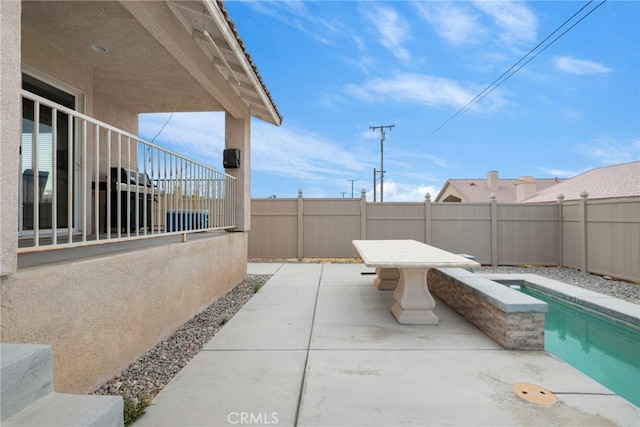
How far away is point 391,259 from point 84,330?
3.04m

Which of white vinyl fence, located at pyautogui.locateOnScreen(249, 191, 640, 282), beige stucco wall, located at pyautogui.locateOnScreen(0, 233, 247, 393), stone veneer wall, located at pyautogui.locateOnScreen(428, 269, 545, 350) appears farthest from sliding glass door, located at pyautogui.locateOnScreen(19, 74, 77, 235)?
white vinyl fence, located at pyautogui.locateOnScreen(249, 191, 640, 282)

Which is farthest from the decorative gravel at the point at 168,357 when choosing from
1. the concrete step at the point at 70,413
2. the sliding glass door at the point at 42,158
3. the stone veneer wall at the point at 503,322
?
the stone veneer wall at the point at 503,322

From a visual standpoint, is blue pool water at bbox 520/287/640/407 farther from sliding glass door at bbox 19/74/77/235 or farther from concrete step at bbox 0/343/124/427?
sliding glass door at bbox 19/74/77/235

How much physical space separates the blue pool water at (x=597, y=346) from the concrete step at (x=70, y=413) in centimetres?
386

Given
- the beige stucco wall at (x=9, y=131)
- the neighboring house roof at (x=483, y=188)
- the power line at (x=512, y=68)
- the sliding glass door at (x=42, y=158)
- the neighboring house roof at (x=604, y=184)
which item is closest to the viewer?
the beige stucco wall at (x=9, y=131)

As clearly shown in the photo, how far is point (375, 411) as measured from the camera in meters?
2.21

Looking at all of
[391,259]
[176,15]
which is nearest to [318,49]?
[176,15]

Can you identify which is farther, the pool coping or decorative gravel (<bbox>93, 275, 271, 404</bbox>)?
the pool coping

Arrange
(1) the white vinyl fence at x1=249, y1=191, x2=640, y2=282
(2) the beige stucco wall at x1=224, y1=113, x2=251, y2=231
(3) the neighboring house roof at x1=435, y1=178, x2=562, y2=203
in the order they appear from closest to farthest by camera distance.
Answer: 1. (2) the beige stucco wall at x1=224, y1=113, x2=251, y2=231
2. (1) the white vinyl fence at x1=249, y1=191, x2=640, y2=282
3. (3) the neighboring house roof at x1=435, y1=178, x2=562, y2=203

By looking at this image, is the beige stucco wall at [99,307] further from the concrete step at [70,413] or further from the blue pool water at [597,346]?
the blue pool water at [597,346]

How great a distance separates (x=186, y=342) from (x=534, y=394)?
3216mm

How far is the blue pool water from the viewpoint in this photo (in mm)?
3237

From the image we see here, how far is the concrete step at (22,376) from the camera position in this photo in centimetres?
133

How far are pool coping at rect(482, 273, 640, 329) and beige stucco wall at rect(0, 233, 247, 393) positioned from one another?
19.5ft
